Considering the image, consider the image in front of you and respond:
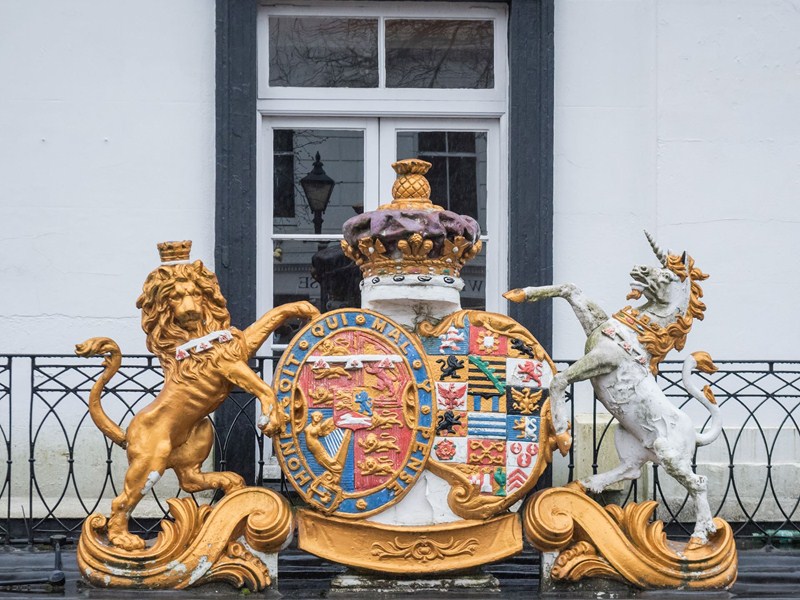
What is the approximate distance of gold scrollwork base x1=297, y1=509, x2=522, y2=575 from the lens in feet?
25.2

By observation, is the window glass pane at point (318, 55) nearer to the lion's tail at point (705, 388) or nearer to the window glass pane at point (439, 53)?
the window glass pane at point (439, 53)

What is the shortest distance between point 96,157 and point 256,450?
1803 millimetres

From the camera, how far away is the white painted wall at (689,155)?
977cm

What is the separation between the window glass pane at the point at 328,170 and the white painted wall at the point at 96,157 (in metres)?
0.46

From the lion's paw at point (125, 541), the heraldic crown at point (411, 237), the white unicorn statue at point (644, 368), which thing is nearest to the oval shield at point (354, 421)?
the heraldic crown at point (411, 237)

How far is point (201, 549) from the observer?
767 cm

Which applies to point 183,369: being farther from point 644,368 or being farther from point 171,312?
point 644,368

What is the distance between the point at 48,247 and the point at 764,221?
389cm

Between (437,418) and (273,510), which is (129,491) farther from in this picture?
(437,418)

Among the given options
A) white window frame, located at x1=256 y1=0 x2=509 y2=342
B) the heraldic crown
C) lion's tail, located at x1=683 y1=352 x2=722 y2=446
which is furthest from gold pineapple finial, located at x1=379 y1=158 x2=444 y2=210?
white window frame, located at x1=256 y1=0 x2=509 y2=342

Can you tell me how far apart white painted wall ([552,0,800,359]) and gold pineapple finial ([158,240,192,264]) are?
2.65 metres

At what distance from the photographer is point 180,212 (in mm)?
9711

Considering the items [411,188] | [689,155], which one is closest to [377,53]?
[689,155]

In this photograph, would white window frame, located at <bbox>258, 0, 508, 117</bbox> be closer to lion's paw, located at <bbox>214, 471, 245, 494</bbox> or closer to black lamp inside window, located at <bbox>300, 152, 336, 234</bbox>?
black lamp inside window, located at <bbox>300, 152, 336, 234</bbox>
